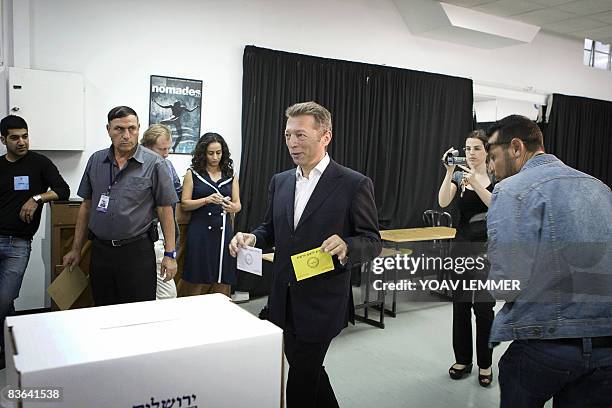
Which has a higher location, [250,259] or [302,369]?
[250,259]

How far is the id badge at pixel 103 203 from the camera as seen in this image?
8.50 feet

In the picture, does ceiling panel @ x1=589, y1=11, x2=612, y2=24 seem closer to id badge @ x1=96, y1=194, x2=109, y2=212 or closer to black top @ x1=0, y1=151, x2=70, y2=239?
id badge @ x1=96, y1=194, x2=109, y2=212

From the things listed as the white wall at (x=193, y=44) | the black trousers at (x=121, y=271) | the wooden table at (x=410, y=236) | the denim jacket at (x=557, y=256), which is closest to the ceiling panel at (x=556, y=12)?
the white wall at (x=193, y=44)

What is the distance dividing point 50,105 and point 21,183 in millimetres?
998

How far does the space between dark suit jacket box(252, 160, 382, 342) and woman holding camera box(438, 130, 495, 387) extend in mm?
1249

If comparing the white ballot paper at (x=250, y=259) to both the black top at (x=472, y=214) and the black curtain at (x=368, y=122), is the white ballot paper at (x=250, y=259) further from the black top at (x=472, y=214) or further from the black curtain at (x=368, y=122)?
the black curtain at (x=368, y=122)

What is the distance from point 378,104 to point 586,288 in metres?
A: 4.39

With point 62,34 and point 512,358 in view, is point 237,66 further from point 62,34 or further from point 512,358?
point 512,358

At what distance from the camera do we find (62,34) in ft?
13.3

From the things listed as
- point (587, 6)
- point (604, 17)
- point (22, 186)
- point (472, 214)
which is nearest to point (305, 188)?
point (472, 214)

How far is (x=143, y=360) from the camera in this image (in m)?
0.76

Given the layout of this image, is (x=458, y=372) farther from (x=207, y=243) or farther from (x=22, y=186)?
(x=22, y=186)

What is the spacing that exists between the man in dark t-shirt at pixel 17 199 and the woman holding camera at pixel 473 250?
2596 mm

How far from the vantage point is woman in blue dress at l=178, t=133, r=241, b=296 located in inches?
148
